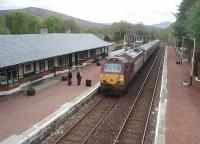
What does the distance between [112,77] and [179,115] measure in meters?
6.85

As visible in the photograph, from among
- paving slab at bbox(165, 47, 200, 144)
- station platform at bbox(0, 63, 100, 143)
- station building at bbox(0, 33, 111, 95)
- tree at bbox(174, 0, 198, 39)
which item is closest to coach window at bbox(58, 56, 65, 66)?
station building at bbox(0, 33, 111, 95)

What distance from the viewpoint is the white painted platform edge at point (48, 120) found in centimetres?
1371

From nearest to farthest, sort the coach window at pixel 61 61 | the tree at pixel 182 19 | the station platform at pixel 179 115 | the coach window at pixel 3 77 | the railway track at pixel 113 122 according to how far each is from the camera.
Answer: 1. the station platform at pixel 179 115
2. the railway track at pixel 113 122
3. the coach window at pixel 3 77
4. the coach window at pixel 61 61
5. the tree at pixel 182 19

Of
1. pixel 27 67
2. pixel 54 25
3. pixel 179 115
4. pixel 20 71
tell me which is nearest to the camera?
pixel 179 115

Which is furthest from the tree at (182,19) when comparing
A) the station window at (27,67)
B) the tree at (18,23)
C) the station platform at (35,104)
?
the tree at (18,23)

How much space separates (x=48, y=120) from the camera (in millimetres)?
16500

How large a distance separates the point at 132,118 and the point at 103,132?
3314 millimetres

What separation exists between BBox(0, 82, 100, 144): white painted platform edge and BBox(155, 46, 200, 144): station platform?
5668mm

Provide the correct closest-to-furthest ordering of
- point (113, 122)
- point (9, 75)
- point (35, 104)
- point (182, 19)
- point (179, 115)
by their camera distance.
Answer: point (113, 122)
point (179, 115)
point (35, 104)
point (9, 75)
point (182, 19)

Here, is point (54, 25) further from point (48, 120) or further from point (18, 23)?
point (48, 120)

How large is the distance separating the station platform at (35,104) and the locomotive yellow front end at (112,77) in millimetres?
1981

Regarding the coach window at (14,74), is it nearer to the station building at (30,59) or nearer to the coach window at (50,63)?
the station building at (30,59)

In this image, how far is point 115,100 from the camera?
23.5 meters

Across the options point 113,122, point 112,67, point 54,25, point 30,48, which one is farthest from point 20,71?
point 54,25
